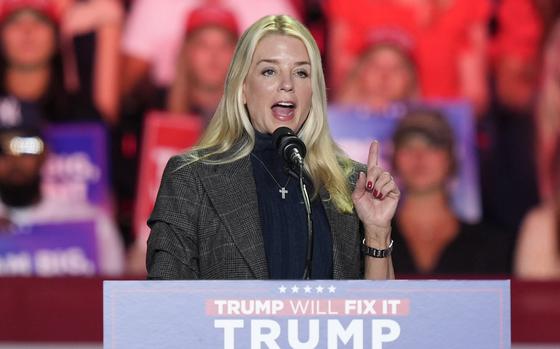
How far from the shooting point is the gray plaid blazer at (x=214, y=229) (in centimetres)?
203

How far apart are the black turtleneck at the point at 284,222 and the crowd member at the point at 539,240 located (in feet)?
11.5

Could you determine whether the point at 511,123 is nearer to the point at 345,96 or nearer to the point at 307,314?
the point at 345,96

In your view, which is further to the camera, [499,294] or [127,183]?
[127,183]

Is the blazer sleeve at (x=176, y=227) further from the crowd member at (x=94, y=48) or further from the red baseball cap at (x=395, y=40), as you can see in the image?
the red baseball cap at (x=395, y=40)

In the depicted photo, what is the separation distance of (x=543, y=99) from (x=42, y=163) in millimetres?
2559

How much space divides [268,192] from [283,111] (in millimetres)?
167

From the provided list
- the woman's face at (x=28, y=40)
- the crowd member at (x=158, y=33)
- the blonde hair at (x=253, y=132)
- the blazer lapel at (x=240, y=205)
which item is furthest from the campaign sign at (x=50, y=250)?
the blazer lapel at (x=240, y=205)

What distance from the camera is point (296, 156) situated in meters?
1.95

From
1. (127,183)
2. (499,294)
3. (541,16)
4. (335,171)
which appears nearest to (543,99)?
(541,16)

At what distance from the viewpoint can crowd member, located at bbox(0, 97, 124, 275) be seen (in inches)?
213

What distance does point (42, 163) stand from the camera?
545 cm

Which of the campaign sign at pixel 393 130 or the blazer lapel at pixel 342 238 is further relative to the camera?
the campaign sign at pixel 393 130

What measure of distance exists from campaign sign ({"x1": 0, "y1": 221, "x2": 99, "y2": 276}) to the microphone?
11.6 ft

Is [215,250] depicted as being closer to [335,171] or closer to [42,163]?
[335,171]
